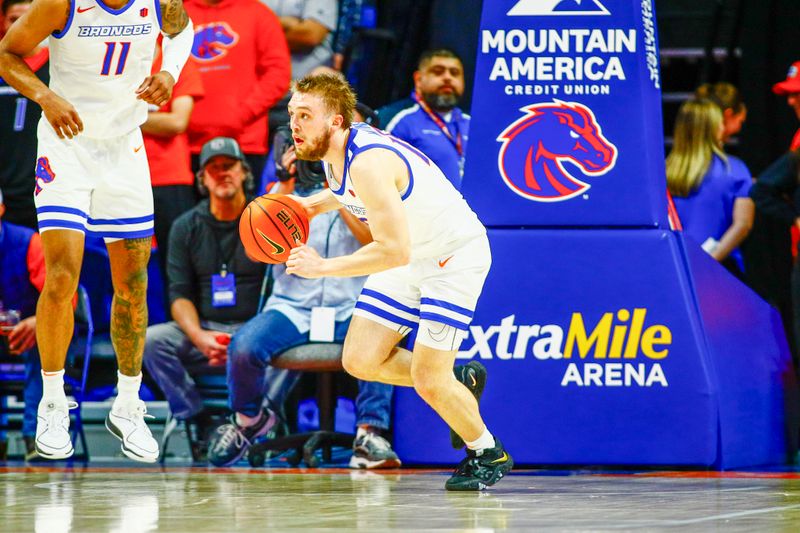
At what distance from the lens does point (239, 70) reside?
29.5ft

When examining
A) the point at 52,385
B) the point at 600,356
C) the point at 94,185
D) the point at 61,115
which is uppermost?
the point at 61,115

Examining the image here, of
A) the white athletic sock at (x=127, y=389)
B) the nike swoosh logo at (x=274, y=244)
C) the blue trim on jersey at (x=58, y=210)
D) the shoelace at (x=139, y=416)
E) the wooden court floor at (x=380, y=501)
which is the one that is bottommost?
the wooden court floor at (x=380, y=501)

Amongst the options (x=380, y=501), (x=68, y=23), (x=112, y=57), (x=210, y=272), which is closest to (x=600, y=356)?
(x=380, y=501)

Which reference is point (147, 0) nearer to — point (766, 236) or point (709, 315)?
point (709, 315)

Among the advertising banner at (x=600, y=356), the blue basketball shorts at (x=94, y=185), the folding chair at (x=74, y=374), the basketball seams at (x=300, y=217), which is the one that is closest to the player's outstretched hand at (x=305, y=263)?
the basketball seams at (x=300, y=217)

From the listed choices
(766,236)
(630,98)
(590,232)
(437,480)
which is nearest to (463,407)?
(437,480)

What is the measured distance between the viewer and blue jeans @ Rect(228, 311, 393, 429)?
7.23 m

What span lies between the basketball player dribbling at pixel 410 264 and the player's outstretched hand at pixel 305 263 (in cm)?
21

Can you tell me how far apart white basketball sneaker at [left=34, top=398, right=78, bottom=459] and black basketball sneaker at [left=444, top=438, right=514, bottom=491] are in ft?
5.70

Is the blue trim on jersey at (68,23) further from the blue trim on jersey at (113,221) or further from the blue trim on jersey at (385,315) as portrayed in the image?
the blue trim on jersey at (385,315)

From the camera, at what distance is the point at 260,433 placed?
7535 millimetres

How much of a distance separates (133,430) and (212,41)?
347 cm

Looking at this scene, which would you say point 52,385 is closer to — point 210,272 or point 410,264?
point 410,264

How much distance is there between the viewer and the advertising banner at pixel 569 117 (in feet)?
22.5
